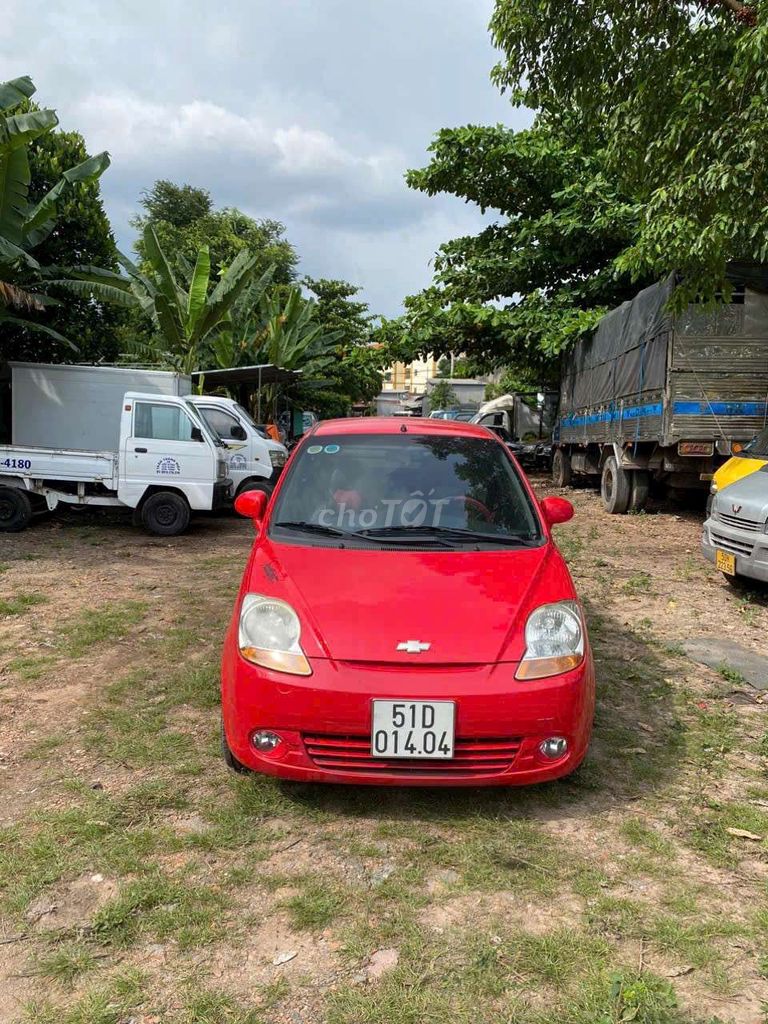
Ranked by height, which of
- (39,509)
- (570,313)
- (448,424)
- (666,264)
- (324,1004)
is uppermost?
(570,313)

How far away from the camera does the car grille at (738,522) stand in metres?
5.83

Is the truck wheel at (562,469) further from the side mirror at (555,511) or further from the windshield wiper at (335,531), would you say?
the windshield wiper at (335,531)

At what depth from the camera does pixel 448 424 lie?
4504 millimetres

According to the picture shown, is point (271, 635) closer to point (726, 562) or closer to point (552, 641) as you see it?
point (552, 641)

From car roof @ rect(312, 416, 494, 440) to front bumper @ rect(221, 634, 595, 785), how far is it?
5.82 feet

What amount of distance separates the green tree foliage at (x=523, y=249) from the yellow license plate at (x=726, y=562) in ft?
30.6

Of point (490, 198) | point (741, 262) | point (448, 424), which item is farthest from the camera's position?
point (490, 198)

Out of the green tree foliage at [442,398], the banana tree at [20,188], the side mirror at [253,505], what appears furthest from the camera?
the green tree foliage at [442,398]

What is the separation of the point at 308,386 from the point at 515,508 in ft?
88.6

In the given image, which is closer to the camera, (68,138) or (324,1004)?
(324,1004)

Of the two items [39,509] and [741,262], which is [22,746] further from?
[741,262]

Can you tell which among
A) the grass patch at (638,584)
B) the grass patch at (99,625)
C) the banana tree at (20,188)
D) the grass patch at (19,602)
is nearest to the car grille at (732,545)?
the grass patch at (638,584)

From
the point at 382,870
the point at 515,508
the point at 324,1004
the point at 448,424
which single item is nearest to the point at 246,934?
the point at 324,1004

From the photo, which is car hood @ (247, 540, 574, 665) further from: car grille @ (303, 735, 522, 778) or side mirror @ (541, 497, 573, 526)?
side mirror @ (541, 497, 573, 526)
